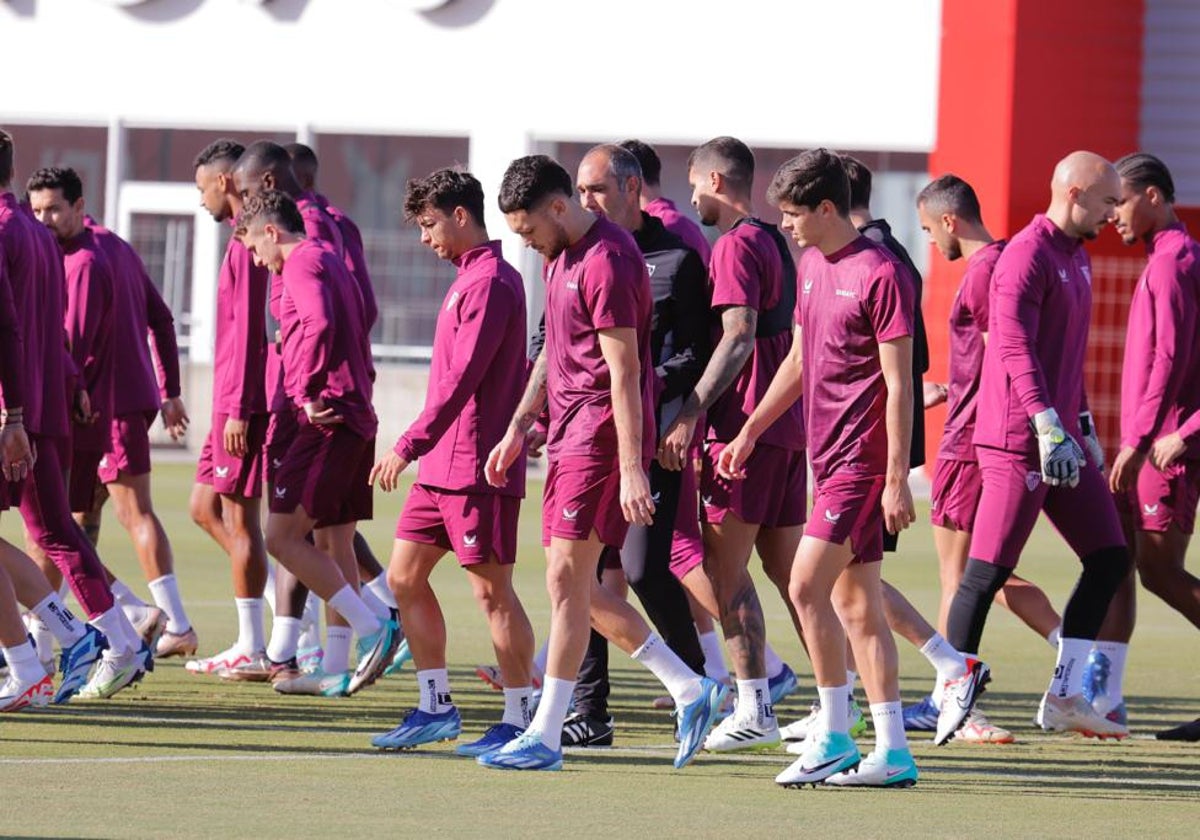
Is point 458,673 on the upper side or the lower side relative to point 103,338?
lower

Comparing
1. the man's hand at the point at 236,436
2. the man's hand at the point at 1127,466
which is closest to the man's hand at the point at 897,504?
the man's hand at the point at 1127,466

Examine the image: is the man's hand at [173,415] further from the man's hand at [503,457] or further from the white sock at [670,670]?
the white sock at [670,670]

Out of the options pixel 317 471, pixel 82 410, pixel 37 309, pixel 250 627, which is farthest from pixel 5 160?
pixel 250 627

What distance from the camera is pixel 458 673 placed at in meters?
11.0

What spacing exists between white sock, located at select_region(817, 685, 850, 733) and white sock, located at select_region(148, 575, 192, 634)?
430 cm

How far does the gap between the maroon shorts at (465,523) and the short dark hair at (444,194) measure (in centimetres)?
99

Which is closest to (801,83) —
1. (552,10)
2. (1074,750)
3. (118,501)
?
(552,10)

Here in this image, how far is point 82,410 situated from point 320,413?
120 cm

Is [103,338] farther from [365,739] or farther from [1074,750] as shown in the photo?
[1074,750]

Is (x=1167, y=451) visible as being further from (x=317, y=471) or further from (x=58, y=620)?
(x=58, y=620)

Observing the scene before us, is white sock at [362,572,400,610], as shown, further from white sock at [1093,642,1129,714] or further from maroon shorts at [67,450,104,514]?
white sock at [1093,642,1129,714]

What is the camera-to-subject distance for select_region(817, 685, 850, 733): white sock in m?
7.95

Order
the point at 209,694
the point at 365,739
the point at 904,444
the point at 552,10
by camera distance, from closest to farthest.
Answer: the point at 904,444, the point at 365,739, the point at 209,694, the point at 552,10

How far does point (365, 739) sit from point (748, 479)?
5.92 ft
